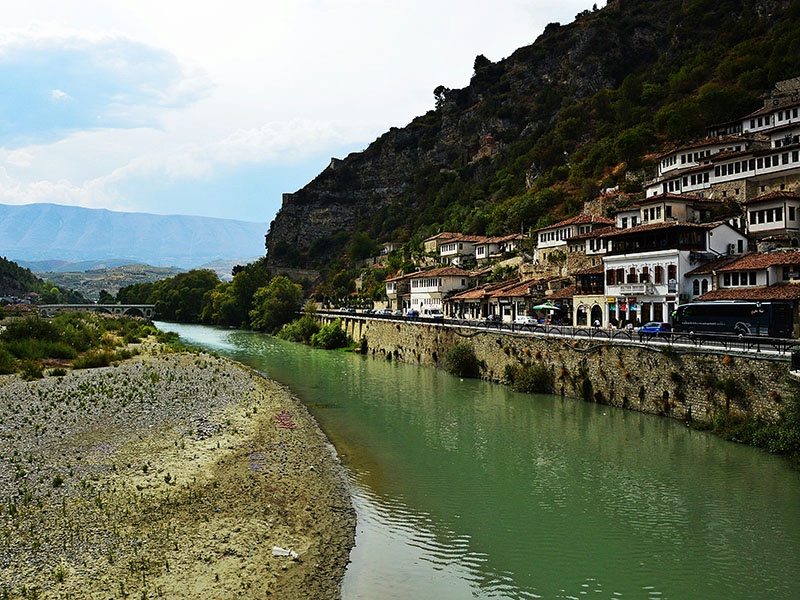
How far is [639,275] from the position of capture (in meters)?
46.1

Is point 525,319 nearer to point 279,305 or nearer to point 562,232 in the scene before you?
point 562,232

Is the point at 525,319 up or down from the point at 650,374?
up

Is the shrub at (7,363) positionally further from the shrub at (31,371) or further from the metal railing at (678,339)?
the metal railing at (678,339)

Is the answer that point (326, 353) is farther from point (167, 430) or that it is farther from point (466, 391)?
point (167, 430)

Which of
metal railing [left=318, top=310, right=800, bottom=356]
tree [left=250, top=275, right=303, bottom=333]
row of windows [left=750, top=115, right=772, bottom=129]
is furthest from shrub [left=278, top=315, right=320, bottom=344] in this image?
row of windows [left=750, top=115, right=772, bottom=129]

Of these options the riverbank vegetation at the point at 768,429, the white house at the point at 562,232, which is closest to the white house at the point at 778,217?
the white house at the point at 562,232

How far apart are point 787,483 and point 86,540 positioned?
71.5ft

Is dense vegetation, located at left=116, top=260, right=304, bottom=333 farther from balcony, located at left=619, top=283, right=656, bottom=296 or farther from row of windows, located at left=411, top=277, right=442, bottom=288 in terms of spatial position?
balcony, located at left=619, top=283, right=656, bottom=296

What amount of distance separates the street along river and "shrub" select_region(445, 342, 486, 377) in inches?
460

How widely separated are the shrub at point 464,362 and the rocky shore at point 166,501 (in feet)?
56.3

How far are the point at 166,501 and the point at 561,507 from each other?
12381 millimetres

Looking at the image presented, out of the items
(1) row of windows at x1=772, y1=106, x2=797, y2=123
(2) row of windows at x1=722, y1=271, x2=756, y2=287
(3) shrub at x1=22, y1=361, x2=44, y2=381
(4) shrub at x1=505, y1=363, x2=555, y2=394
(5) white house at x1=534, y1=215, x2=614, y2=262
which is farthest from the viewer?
(5) white house at x1=534, y1=215, x2=614, y2=262

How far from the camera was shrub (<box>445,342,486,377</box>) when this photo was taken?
46938 mm

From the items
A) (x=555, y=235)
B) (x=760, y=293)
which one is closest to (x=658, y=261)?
(x=760, y=293)
